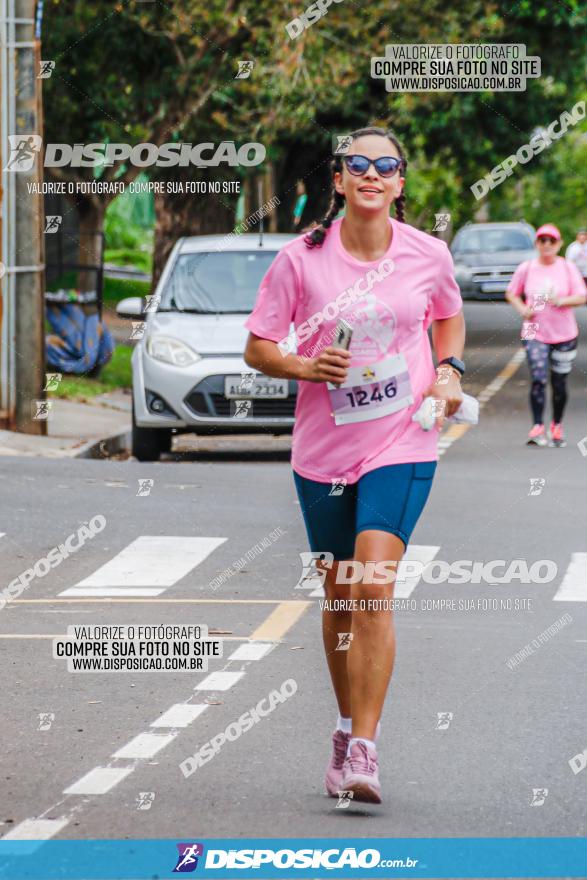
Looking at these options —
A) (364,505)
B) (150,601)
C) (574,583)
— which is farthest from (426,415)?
(574,583)

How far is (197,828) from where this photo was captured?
213 inches

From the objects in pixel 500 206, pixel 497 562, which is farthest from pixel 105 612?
pixel 500 206

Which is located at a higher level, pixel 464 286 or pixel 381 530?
pixel 381 530

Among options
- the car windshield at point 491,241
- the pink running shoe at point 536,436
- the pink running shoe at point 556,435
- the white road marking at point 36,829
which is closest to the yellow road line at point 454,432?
the pink running shoe at point 536,436

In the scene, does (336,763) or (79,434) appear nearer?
(336,763)

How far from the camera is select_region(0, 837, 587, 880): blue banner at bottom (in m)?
5.02

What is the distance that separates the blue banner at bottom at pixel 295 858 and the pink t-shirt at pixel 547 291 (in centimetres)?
1097

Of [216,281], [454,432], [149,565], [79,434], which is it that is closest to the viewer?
[149,565]

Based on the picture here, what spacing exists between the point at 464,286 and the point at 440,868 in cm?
3436

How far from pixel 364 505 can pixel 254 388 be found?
9238 millimetres

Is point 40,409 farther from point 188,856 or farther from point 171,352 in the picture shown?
point 188,856

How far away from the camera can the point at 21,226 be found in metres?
16.7

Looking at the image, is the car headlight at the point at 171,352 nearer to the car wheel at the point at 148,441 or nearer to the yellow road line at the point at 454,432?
the car wheel at the point at 148,441

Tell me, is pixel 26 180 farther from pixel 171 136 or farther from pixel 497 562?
pixel 171 136
